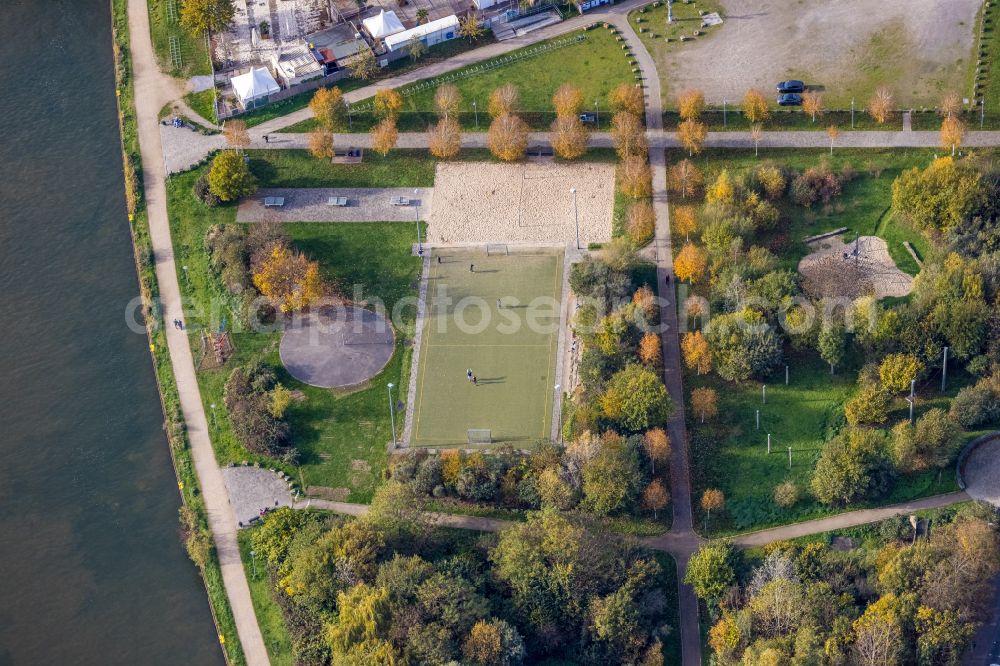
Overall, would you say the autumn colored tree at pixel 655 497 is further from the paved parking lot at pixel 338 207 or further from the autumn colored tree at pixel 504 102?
the autumn colored tree at pixel 504 102

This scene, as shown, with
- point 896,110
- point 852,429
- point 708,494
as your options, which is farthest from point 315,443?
point 896,110

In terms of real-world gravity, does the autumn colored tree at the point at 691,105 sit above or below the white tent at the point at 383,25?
below

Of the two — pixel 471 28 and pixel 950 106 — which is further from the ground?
pixel 471 28

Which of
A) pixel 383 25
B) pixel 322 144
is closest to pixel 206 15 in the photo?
pixel 383 25

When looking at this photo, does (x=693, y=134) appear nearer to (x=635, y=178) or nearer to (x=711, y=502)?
Result: (x=635, y=178)

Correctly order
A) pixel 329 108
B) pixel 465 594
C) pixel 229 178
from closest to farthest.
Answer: pixel 465 594 < pixel 229 178 < pixel 329 108

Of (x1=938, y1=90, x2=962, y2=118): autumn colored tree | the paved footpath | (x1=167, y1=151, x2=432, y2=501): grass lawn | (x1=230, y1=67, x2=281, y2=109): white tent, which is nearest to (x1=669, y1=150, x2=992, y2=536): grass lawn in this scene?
(x1=938, y1=90, x2=962, y2=118): autumn colored tree

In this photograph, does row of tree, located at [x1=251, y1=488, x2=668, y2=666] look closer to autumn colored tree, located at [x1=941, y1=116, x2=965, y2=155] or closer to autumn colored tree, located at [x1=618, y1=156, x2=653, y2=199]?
autumn colored tree, located at [x1=618, y1=156, x2=653, y2=199]

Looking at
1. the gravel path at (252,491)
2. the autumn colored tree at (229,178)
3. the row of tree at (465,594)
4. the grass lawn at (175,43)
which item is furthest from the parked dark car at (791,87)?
the gravel path at (252,491)
